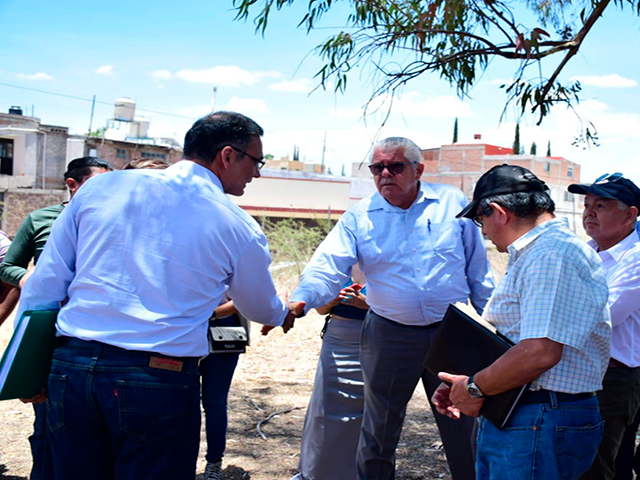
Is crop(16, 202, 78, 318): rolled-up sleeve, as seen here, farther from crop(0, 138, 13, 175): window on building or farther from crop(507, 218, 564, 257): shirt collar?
crop(0, 138, 13, 175): window on building

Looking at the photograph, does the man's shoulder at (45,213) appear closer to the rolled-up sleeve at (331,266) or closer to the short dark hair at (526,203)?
the rolled-up sleeve at (331,266)

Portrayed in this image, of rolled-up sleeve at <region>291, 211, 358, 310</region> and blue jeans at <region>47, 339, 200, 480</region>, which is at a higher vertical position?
rolled-up sleeve at <region>291, 211, 358, 310</region>

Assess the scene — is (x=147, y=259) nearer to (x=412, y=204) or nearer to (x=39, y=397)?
(x=39, y=397)

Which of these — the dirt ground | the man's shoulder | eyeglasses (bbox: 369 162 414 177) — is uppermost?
eyeglasses (bbox: 369 162 414 177)

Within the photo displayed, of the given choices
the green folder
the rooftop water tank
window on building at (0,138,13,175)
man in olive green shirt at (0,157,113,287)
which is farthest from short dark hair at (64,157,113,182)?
the rooftop water tank

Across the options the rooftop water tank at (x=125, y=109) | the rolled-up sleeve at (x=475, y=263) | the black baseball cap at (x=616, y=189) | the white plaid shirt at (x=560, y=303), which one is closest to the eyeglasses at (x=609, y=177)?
the black baseball cap at (x=616, y=189)

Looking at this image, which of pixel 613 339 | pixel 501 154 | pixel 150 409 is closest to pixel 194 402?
pixel 150 409

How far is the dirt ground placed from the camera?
4.60 metres

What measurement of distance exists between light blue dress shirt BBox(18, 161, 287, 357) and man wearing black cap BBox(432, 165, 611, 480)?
3.17 feet

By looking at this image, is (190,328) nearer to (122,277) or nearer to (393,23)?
(122,277)

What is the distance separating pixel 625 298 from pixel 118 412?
2.38 meters

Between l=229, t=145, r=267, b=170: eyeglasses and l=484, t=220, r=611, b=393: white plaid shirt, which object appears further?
l=229, t=145, r=267, b=170: eyeglasses

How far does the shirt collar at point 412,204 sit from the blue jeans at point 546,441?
5.99 feet

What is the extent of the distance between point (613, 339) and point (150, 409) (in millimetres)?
2298
